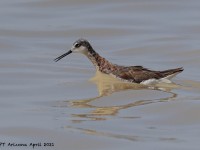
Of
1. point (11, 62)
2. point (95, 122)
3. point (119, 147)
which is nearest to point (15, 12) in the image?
point (11, 62)

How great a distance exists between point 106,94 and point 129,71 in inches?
55.3

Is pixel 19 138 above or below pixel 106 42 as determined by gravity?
below

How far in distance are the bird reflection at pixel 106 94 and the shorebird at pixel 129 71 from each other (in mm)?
113

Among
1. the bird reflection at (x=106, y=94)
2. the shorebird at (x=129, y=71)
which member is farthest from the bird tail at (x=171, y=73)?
the bird reflection at (x=106, y=94)

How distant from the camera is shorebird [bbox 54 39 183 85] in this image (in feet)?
56.0

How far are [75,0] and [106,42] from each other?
415 cm

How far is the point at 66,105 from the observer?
15.0 metres

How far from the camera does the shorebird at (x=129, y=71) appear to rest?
56.0 ft

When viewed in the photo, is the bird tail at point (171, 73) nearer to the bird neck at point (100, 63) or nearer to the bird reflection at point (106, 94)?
the bird reflection at point (106, 94)

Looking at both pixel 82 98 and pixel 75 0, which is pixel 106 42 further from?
pixel 82 98

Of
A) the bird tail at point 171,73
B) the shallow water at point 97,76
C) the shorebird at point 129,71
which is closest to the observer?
the shallow water at point 97,76

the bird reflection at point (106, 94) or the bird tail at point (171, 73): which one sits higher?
the bird tail at point (171, 73)

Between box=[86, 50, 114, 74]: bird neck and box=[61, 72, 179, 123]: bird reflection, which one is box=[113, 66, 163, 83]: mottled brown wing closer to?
box=[61, 72, 179, 123]: bird reflection

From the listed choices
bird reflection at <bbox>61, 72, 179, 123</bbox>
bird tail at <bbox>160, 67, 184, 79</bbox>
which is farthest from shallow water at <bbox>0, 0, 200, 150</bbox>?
bird tail at <bbox>160, 67, 184, 79</bbox>
